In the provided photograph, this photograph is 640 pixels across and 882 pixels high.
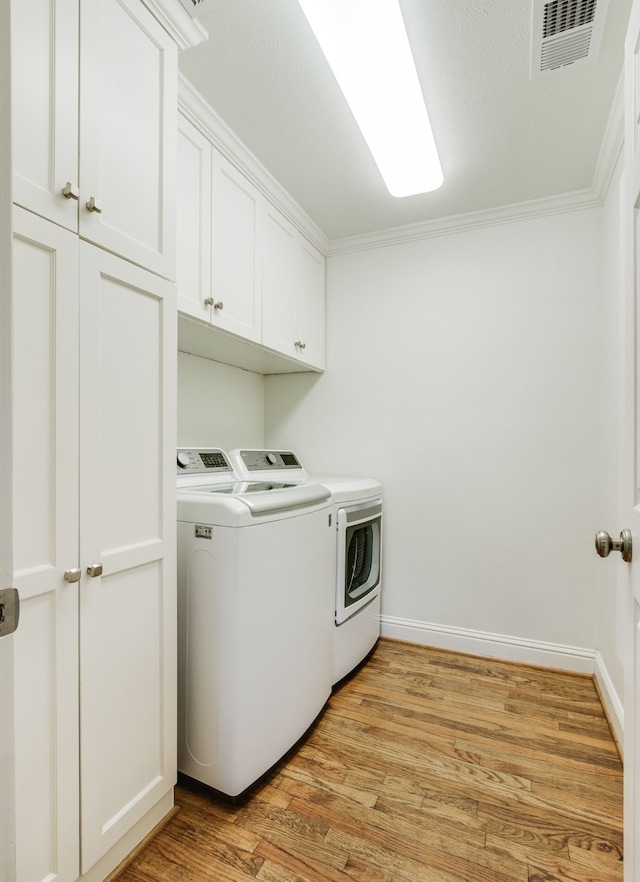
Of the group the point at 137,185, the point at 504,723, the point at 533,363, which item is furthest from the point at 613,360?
the point at 137,185

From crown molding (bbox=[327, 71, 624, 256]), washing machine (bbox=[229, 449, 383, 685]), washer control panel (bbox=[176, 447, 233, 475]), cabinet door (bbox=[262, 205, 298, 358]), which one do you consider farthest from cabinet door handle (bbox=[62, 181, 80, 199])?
crown molding (bbox=[327, 71, 624, 256])

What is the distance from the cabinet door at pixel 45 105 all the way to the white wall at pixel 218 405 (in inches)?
49.6

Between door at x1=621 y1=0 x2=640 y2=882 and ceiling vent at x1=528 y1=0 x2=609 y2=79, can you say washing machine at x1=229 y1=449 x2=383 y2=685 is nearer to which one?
door at x1=621 y1=0 x2=640 y2=882

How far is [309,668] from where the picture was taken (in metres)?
1.73

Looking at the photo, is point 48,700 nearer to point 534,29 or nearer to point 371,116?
point 371,116

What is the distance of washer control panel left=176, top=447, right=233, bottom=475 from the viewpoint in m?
1.94

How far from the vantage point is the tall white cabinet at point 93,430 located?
944 millimetres

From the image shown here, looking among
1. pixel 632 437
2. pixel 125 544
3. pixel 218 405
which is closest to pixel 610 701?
pixel 632 437

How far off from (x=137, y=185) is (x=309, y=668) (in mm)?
1745

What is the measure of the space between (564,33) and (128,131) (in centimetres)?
135

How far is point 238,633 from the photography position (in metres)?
1.37

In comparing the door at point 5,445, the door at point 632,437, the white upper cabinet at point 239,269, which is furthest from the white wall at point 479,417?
the door at point 5,445

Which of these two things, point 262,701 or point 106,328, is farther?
point 262,701

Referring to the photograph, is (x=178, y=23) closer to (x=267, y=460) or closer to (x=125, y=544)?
(x=125, y=544)
